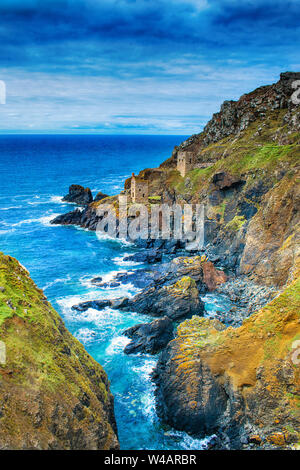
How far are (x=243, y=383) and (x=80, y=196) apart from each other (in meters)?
86.4

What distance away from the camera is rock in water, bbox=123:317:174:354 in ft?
105

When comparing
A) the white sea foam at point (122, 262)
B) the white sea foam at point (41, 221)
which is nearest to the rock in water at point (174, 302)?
the white sea foam at point (122, 262)

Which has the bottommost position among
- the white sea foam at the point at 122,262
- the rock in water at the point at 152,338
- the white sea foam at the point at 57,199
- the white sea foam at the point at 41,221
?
the rock in water at the point at 152,338

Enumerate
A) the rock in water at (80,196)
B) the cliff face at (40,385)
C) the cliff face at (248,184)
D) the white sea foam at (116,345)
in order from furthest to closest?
the rock in water at (80,196) < the cliff face at (248,184) < the white sea foam at (116,345) < the cliff face at (40,385)

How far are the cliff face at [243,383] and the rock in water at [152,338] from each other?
19.6ft

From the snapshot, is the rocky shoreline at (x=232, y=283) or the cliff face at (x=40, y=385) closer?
the cliff face at (x=40, y=385)

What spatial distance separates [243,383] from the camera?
22.4 meters

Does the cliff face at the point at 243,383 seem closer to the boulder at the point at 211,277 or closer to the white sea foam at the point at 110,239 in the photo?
the boulder at the point at 211,277

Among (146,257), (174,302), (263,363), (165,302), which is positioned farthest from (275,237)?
(263,363)

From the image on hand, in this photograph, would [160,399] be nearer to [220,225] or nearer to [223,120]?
[220,225]

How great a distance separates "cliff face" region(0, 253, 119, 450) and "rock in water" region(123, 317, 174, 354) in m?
12.0

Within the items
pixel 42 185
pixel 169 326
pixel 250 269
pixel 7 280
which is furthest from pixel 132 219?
pixel 42 185

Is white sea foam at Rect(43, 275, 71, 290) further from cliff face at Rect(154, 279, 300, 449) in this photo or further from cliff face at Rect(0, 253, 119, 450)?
cliff face at Rect(0, 253, 119, 450)

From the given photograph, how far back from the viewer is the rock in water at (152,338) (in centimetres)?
3212
